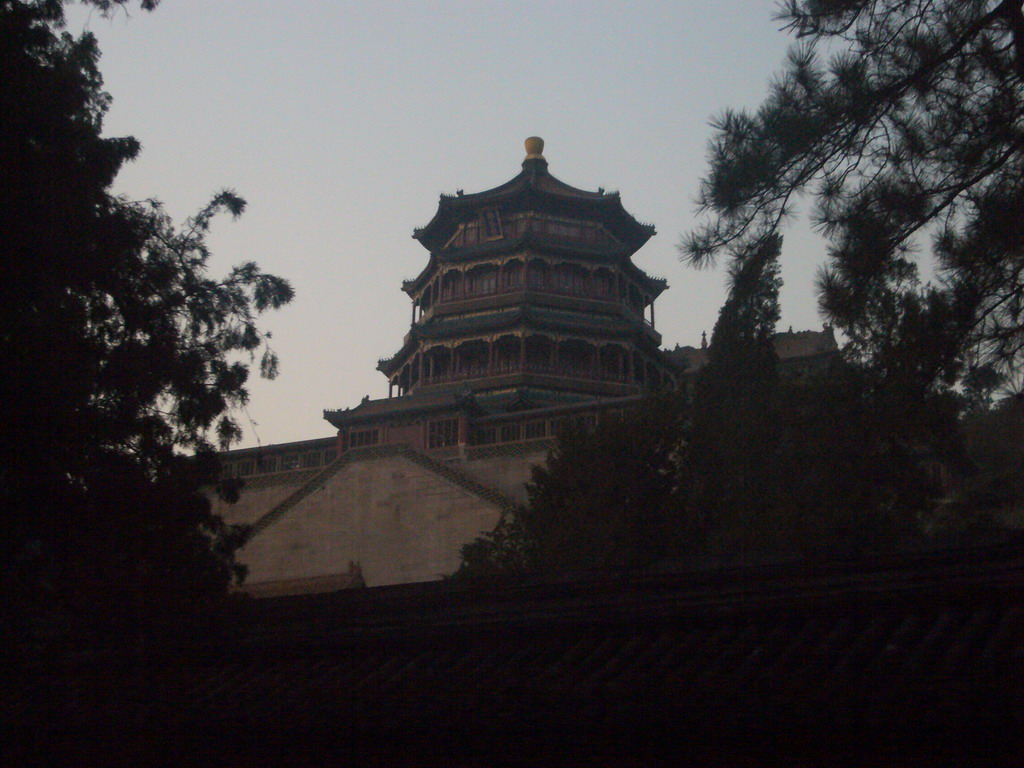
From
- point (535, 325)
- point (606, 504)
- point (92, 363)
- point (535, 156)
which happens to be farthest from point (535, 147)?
point (92, 363)

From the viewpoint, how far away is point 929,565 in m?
5.59

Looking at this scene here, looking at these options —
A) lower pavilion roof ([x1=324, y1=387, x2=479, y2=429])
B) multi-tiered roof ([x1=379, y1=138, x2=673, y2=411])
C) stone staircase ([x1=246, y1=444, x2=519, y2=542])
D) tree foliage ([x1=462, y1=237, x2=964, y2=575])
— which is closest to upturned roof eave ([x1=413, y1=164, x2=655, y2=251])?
multi-tiered roof ([x1=379, y1=138, x2=673, y2=411])

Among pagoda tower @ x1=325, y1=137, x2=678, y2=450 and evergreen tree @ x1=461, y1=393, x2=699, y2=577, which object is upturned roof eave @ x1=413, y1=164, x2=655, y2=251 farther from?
evergreen tree @ x1=461, y1=393, x2=699, y2=577

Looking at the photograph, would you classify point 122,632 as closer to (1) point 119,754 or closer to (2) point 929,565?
(1) point 119,754

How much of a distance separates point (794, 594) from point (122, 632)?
14.5 feet

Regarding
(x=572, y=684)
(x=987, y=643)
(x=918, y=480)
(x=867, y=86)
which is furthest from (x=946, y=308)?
(x=918, y=480)

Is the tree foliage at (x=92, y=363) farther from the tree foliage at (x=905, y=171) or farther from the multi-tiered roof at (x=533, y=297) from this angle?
the multi-tiered roof at (x=533, y=297)

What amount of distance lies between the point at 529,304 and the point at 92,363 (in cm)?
2489

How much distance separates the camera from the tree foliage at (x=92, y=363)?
7.30 meters

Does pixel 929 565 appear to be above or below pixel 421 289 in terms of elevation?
below

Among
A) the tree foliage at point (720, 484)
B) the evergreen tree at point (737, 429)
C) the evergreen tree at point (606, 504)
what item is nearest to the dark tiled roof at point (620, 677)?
the tree foliage at point (720, 484)

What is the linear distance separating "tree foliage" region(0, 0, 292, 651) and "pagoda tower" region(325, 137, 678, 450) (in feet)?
64.3

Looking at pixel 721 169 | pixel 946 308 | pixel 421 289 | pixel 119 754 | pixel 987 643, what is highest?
pixel 421 289

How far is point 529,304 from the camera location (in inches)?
1278
